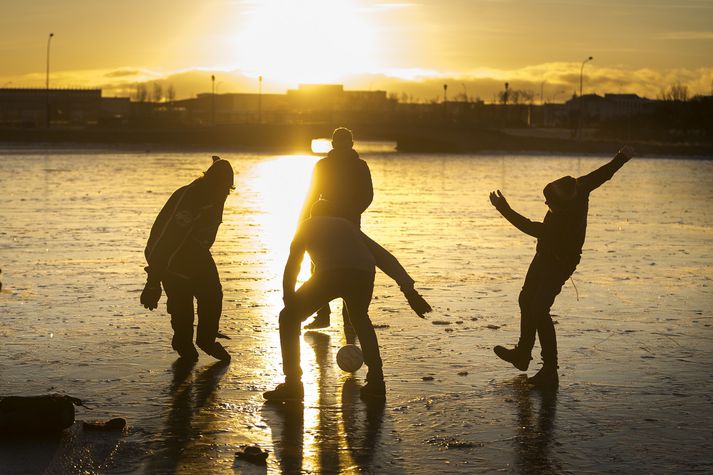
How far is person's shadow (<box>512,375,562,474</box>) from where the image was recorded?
643cm

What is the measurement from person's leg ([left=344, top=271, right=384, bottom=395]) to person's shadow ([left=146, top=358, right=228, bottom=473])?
1098 mm

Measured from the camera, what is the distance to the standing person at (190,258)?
8859 mm

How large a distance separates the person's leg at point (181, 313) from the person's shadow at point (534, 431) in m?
2.52

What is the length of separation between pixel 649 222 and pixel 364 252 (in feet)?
59.1

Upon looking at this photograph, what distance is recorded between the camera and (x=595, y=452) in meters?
6.69

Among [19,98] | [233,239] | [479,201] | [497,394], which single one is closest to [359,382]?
[497,394]

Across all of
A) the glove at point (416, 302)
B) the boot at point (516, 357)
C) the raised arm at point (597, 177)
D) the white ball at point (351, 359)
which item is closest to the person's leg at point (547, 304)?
the boot at point (516, 357)

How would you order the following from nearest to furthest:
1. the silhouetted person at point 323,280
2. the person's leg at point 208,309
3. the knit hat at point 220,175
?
the silhouetted person at point 323,280, the knit hat at point 220,175, the person's leg at point 208,309

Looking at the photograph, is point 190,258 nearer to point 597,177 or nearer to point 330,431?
point 330,431

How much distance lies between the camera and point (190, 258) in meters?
9.02

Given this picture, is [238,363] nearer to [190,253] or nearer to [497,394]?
[190,253]

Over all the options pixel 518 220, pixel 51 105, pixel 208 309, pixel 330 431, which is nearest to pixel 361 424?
pixel 330 431

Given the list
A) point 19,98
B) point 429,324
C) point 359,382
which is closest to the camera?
point 359,382

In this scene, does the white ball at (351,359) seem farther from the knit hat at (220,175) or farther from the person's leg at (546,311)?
the knit hat at (220,175)
